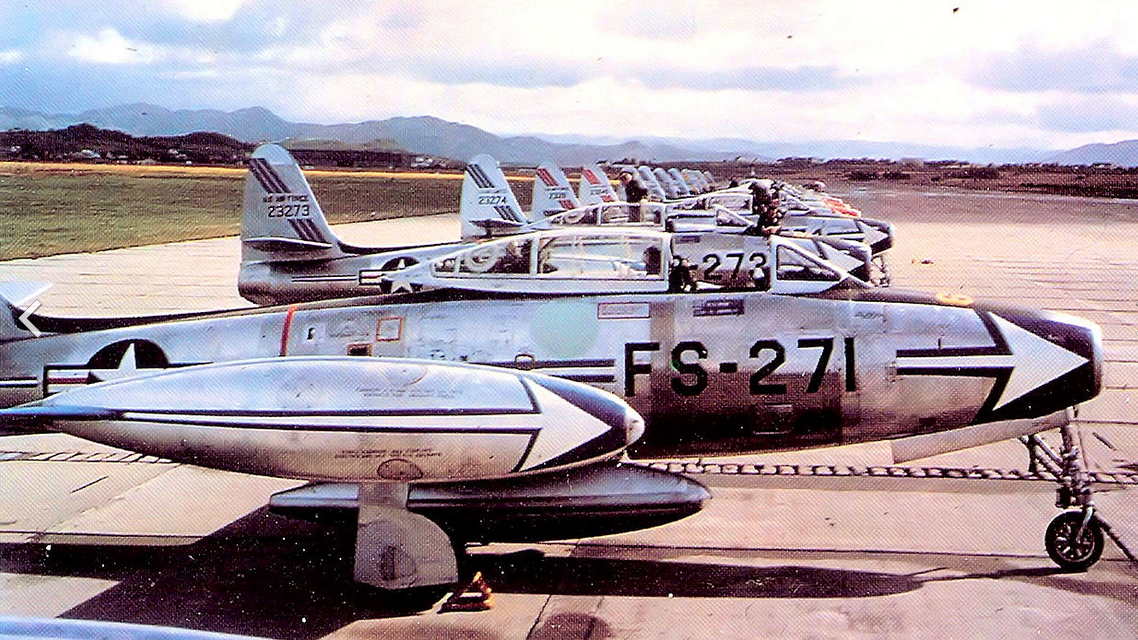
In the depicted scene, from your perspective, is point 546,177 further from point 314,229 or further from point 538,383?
point 538,383

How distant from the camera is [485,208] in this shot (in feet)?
73.9

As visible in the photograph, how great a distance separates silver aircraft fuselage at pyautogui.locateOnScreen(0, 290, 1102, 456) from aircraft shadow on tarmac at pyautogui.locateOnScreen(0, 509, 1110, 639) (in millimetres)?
1069

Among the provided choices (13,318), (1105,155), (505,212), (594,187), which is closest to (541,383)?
(13,318)

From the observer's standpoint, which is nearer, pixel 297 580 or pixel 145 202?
pixel 297 580

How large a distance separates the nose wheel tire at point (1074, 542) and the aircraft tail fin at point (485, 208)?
55.2ft

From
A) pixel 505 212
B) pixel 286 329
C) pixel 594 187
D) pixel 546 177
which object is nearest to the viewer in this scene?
pixel 286 329

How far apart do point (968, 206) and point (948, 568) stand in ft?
203

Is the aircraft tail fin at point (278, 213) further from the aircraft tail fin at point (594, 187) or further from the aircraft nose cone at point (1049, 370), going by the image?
the aircraft tail fin at point (594, 187)

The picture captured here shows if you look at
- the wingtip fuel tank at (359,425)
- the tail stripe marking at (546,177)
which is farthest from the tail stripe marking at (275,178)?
the tail stripe marking at (546,177)

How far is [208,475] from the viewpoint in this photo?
9.04 metres

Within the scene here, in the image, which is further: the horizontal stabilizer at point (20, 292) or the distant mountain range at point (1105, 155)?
the distant mountain range at point (1105, 155)

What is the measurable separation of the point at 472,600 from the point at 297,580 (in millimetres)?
1385

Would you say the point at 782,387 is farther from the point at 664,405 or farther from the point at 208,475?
the point at 208,475

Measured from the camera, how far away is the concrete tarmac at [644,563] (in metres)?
5.93
